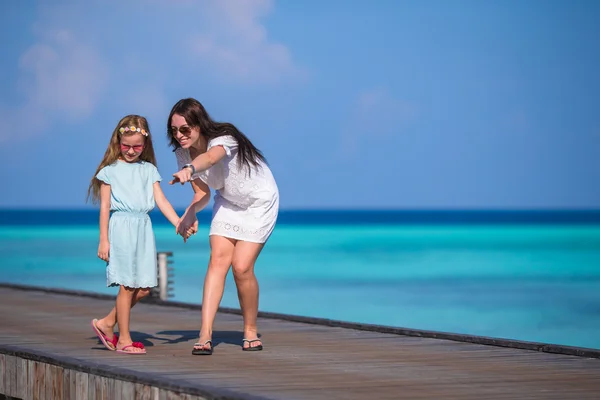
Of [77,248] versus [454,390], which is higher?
[77,248]

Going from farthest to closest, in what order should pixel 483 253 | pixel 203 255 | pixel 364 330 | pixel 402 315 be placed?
pixel 483 253
pixel 203 255
pixel 402 315
pixel 364 330

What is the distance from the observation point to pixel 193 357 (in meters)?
6.69

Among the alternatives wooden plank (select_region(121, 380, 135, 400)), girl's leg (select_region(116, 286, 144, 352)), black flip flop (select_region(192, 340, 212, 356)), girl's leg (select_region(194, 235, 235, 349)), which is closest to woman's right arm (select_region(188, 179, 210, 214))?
girl's leg (select_region(194, 235, 235, 349))

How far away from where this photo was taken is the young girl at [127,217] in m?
6.82

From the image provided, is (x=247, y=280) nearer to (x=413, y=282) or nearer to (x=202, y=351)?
(x=202, y=351)

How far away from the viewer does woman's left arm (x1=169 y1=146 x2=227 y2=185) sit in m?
6.04

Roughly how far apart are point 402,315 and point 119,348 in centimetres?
1570

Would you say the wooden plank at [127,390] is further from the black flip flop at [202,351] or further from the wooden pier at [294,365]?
the black flip flop at [202,351]

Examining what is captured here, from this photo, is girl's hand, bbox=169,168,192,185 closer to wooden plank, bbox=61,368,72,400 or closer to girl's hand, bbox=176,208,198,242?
girl's hand, bbox=176,208,198,242

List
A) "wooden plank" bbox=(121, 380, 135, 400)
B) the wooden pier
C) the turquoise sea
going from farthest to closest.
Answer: the turquoise sea
"wooden plank" bbox=(121, 380, 135, 400)
the wooden pier

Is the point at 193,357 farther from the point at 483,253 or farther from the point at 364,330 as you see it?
the point at 483,253

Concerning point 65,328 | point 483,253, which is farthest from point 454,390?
point 483,253

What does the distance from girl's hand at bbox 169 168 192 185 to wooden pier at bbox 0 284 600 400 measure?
1.02 metres

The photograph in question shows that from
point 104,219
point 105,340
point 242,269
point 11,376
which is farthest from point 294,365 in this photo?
point 11,376
